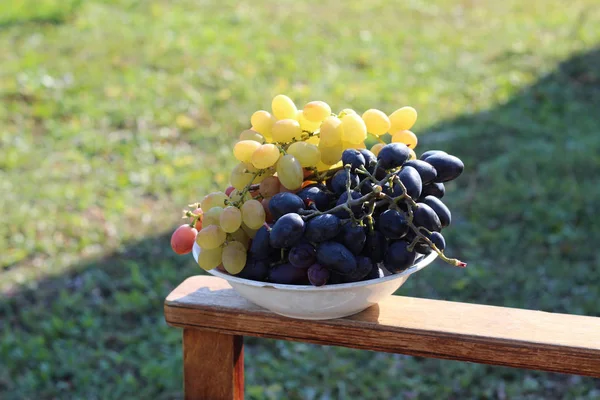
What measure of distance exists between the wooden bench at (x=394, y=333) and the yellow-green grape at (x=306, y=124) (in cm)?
35

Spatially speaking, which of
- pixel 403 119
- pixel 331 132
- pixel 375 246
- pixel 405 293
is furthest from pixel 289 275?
pixel 405 293

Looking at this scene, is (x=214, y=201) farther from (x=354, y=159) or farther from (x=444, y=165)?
(x=444, y=165)

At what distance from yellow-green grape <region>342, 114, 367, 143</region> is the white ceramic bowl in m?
0.24

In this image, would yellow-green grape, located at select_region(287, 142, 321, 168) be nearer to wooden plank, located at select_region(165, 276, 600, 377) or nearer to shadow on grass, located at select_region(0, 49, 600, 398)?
wooden plank, located at select_region(165, 276, 600, 377)

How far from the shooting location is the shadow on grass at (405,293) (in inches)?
96.3

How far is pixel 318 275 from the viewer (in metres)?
1.11

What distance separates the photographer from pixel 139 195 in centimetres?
373

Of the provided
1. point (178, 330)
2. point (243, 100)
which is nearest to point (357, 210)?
point (178, 330)

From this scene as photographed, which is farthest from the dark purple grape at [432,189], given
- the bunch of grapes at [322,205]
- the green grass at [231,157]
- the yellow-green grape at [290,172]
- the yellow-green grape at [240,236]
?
the green grass at [231,157]

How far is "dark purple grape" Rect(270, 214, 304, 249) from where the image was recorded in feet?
3.59

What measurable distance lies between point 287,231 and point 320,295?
0.13 m

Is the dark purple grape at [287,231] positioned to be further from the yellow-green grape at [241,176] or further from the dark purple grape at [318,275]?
the yellow-green grape at [241,176]

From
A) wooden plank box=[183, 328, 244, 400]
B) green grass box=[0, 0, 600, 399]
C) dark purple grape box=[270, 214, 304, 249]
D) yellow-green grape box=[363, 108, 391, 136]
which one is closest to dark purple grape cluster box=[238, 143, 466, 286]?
dark purple grape box=[270, 214, 304, 249]

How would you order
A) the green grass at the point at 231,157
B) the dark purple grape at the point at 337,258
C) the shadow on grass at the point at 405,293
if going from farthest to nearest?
1. the green grass at the point at 231,157
2. the shadow on grass at the point at 405,293
3. the dark purple grape at the point at 337,258
